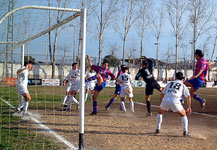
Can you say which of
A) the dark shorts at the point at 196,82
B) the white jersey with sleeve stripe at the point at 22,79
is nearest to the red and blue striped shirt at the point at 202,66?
the dark shorts at the point at 196,82

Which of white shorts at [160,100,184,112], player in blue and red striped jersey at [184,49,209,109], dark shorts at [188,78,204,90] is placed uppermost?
player in blue and red striped jersey at [184,49,209,109]

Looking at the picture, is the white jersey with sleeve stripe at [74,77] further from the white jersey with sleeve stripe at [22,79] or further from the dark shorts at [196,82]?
the dark shorts at [196,82]

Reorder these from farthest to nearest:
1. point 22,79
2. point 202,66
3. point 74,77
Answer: point 74,77
point 22,79
point 202,66

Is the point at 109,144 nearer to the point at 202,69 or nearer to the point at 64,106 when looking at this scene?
the point at 202,69

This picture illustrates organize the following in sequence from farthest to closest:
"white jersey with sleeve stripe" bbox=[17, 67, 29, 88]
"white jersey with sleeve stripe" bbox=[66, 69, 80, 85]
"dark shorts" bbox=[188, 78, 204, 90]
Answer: "white jersey with sleeve stripe" bbox=[66, 69, 80, 85] → "white jersey with sleeve stripe" bbox=[17, 67, 29, 88] → "dark shorts" bbox=[188, 78, 204, 90]

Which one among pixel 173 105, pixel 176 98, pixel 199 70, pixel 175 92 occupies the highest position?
pixel 199 70

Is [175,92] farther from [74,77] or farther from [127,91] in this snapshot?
[74,77]

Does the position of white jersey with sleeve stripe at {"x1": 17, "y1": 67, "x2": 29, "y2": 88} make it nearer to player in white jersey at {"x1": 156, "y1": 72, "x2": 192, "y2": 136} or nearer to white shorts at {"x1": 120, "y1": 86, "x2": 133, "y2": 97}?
white shorts at {"x1": 120, "y1": 86, "x2": 133, "y2": 97}

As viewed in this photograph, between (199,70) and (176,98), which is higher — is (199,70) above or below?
above

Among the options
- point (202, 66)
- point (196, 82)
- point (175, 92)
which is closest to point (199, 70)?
point (202, 66)

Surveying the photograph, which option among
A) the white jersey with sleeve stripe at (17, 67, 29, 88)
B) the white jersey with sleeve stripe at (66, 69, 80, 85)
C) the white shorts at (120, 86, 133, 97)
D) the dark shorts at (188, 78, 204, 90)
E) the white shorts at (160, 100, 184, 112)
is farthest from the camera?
the white jersey with sleeve stripe at (66, 69, 80, 85)

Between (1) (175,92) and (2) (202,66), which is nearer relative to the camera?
(1) (175,92)

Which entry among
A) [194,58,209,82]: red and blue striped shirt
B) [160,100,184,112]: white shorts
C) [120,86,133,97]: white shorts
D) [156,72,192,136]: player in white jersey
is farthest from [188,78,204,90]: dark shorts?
[120,86,133,97]: white shorts

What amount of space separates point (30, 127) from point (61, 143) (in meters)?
2.04
